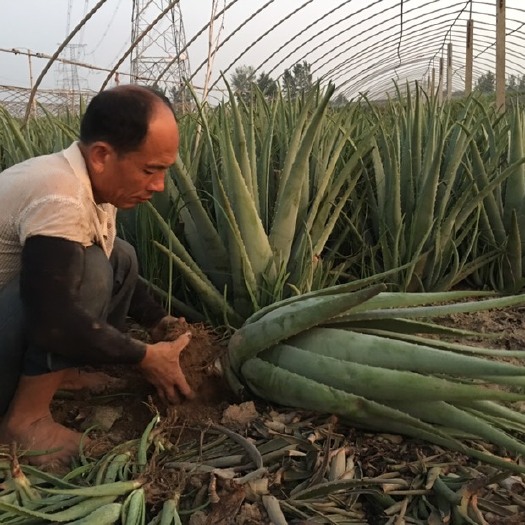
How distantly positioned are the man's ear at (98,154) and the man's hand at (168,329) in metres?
0.37

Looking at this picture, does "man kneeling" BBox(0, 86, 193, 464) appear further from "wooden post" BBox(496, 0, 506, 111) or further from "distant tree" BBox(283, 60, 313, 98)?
"wooden post" BBox(496, 0, 506, 111)

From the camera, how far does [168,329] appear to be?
131 cm

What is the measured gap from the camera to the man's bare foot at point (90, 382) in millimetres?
1219

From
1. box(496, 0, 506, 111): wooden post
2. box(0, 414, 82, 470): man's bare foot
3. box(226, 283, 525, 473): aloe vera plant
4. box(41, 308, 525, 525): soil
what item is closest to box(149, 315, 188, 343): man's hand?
box(41, 308, 525, 525): soil

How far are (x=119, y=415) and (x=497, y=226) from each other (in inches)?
51.1

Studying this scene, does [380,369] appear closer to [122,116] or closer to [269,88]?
[122,116]

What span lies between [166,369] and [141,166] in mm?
367

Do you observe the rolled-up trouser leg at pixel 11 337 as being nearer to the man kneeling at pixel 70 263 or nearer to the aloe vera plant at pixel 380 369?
the man kneeling at pixel 70 263

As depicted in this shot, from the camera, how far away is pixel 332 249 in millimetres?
1729

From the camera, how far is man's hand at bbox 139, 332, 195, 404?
1.08 m

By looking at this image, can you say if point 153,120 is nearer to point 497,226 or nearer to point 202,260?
point 202,260


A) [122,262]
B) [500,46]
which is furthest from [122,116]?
[500,46]

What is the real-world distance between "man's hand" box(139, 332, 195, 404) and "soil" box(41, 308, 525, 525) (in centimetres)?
3

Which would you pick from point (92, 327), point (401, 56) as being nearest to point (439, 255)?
point (92, 327)
